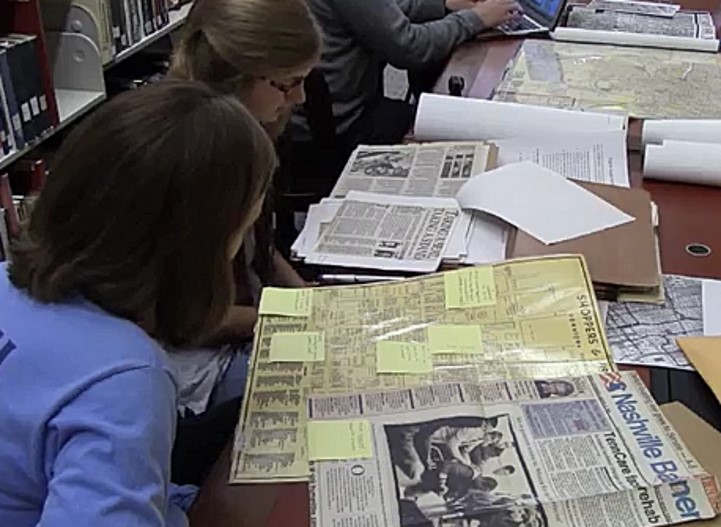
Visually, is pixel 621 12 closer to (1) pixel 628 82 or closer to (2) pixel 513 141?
(1) pixel 628 82

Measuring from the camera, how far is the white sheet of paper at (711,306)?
45.8 inches

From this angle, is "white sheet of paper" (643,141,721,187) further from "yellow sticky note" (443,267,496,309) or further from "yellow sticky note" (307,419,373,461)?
"yellow sticky note" (307,419,373,461)

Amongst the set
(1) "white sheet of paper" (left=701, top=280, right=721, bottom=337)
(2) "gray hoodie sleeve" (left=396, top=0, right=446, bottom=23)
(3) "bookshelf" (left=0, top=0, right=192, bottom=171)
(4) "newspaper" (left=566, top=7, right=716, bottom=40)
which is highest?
(1) "white sheet of paper" (left=701, top=280, right=721, bottom=337)

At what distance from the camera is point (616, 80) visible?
1939mm

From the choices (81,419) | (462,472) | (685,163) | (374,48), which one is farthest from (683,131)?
(81,419)

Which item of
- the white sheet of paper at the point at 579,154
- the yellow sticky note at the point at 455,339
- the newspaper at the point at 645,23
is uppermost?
the yellow sticky note at the point at 455,339

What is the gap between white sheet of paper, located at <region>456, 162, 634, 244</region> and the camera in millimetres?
1340

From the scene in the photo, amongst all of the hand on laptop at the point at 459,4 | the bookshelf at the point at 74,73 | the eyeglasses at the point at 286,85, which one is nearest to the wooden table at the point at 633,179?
the hand on laptop at the point at 459,4

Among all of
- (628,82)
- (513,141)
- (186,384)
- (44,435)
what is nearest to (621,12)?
(628,82)

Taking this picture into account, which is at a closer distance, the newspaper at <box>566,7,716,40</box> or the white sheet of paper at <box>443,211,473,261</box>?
the white sheet of paper at <box>443,211,473,261</box>

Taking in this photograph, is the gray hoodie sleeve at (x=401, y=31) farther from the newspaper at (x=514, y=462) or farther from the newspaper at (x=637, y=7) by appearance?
the newspaper at (x=514, y=462)

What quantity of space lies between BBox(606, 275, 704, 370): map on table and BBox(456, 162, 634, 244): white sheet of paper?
14 centimetres

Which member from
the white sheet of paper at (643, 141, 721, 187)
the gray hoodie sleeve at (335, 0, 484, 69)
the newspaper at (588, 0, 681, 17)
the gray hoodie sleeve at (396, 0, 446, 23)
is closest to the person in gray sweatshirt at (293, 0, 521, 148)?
the gray hoodie sleeve at (335, 0, 484, 69)

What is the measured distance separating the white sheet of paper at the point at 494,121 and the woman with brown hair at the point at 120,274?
76 cm
